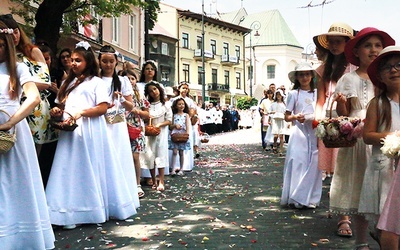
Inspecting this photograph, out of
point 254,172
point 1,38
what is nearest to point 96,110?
point 1,38

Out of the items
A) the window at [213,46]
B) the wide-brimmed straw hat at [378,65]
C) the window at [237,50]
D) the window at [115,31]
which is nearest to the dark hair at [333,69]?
the wide-brimmed straw hat at [378,65]

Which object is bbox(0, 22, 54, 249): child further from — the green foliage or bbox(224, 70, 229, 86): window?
bbox(224, 70, 229, 86): window

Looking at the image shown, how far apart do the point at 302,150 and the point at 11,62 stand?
4.04 m

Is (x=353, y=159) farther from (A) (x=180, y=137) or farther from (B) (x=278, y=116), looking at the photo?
(B) (x=278, y=116)

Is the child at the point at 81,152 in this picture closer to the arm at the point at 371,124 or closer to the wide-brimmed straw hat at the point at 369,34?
the wide-brimmed straw hat at the point at 369,34

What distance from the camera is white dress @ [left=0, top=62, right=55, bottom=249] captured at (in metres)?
4.50

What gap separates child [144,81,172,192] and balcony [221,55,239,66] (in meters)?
63.4

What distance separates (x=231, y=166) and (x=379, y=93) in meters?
9.26

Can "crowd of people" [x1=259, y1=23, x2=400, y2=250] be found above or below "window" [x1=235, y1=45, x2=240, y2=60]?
below

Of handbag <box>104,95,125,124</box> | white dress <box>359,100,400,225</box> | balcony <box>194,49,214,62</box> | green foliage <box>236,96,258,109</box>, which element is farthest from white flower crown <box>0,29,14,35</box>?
balcony <box>194,49,214,62</box>

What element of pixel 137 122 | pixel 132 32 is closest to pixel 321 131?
pixel 137 122

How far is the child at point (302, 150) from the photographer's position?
23.5 feet

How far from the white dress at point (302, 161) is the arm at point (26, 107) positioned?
152 inches

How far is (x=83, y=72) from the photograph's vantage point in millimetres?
6340
